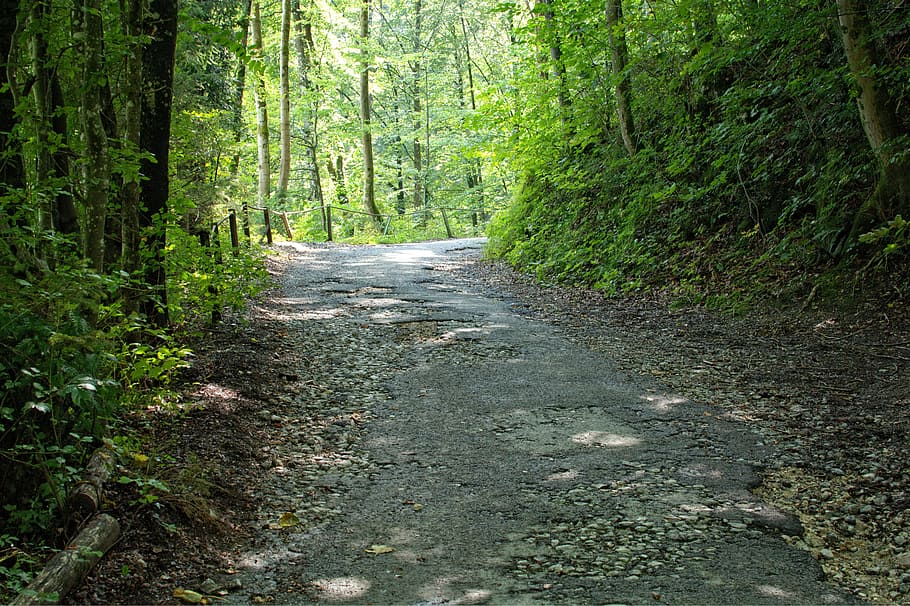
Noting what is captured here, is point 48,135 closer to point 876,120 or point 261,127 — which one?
point 876,120

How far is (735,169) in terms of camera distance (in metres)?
11.2

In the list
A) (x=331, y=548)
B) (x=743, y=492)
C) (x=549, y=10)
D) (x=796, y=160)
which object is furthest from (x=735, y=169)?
(x=331, y=548)

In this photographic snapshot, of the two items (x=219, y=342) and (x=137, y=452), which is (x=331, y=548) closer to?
(x=137, y=452)

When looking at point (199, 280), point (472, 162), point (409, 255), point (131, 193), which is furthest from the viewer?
point (472, 162)

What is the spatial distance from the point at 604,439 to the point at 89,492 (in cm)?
365

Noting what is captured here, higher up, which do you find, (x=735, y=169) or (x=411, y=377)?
(x=735, y=169)

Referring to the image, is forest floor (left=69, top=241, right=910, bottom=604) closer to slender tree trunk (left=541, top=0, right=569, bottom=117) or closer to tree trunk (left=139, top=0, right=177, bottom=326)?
tree trunk (left=139, top=0, right=177, bottom=326)

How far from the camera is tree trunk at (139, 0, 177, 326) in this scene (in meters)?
7.10

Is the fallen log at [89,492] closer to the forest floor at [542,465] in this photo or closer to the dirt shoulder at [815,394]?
the forest floor at [542,465]

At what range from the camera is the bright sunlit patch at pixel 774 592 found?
348 centimetres

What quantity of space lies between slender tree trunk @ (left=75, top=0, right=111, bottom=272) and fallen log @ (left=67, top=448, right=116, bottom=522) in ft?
6.42

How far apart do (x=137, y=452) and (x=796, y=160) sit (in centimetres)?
954

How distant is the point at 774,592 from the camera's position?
11.5ft

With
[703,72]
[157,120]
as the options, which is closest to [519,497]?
[157,120]
